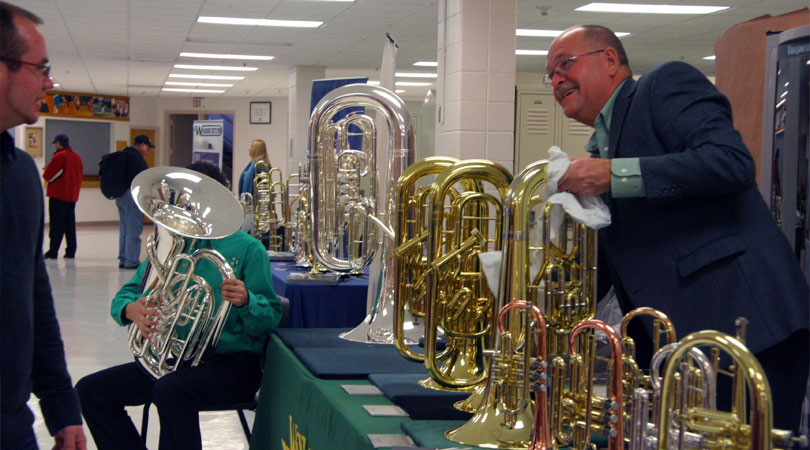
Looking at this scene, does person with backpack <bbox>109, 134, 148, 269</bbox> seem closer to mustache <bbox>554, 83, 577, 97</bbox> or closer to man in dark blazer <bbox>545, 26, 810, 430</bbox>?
mustache <bbox>554, 83, 577, 97</bbox>

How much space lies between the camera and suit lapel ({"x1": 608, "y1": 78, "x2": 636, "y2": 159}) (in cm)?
177

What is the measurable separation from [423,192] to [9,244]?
1065 mm

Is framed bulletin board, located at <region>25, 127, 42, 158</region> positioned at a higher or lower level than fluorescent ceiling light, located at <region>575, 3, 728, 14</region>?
lower

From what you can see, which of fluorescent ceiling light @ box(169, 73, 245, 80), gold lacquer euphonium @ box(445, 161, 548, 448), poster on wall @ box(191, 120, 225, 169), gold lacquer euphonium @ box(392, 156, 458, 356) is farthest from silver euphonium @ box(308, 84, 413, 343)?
fluorescent ceiling light @ box(169, 73, 245, 80)

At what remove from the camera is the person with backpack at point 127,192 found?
984cm

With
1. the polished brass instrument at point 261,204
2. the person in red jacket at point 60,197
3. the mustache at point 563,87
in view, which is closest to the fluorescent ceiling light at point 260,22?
the person in red jacket at point 60,197

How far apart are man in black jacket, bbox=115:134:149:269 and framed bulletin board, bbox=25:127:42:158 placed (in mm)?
9270

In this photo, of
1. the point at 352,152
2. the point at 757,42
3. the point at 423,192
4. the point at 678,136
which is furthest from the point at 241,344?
the point at 757,42

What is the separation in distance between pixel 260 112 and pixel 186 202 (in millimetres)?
17616

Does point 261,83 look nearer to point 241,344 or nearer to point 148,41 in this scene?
point 148,41

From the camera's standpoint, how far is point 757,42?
335 centimetres

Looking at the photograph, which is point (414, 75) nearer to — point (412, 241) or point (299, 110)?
point (299, 110)

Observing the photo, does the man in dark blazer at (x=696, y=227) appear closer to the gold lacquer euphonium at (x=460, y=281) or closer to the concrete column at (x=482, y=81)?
the gold lacquer euphonium at (x=460, y=281)

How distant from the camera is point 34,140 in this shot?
18.6 metres
